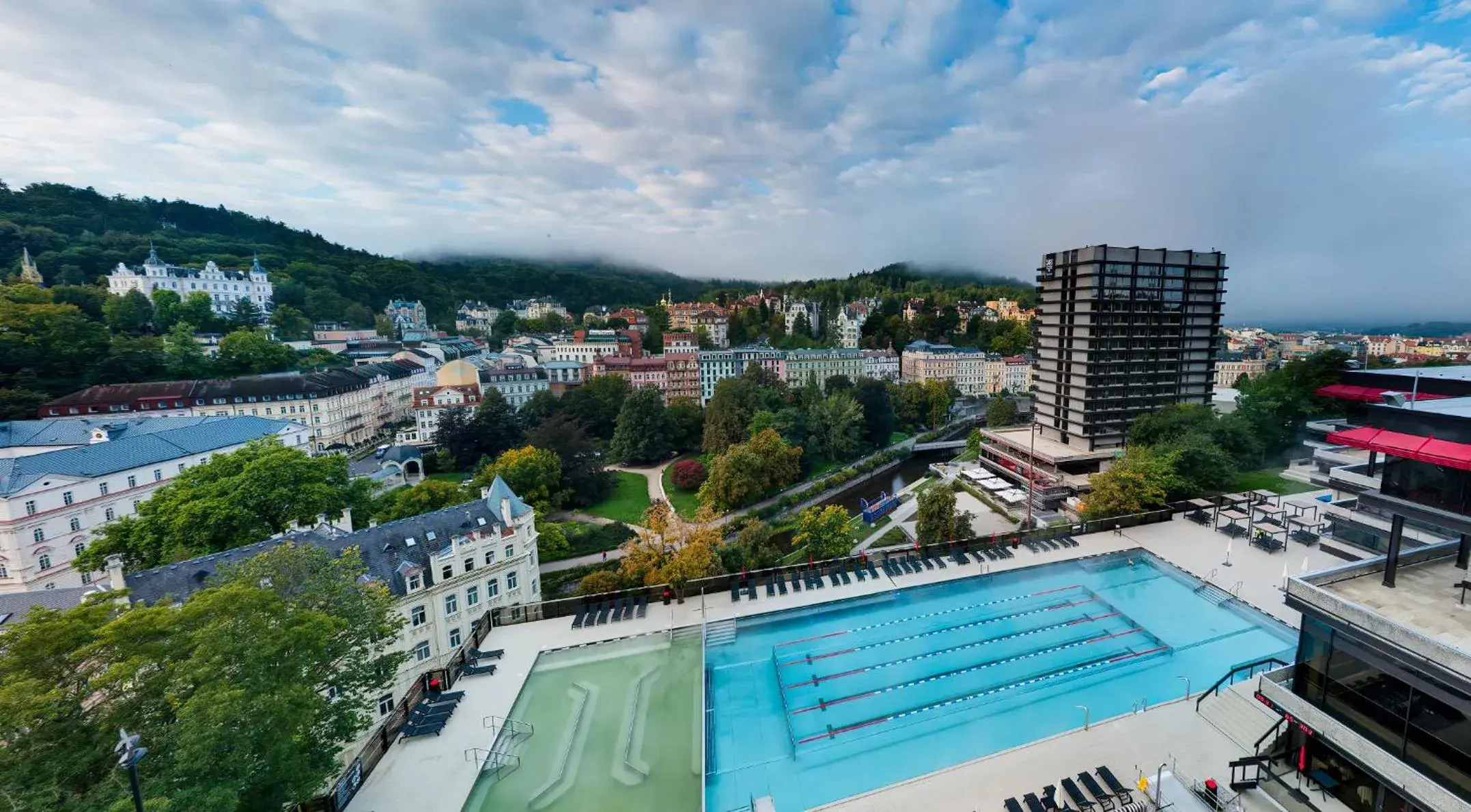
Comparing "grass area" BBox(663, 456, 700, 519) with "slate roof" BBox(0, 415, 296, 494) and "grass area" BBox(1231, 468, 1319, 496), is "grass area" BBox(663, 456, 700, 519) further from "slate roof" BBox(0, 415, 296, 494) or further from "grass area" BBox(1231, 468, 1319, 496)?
"grass area" BBox(1231, 468, 1319, 496)

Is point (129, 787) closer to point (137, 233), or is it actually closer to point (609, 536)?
point (609, 536)

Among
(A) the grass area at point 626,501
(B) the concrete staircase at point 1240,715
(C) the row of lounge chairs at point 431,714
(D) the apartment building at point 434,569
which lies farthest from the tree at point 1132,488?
(C) the row of lounge chairs at point 431,714

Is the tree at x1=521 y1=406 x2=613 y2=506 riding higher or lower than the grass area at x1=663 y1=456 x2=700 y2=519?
higher

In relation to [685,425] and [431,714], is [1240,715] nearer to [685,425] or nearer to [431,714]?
[431,714]

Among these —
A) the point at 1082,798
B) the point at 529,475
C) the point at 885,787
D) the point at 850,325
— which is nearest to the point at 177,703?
the point at 885,787

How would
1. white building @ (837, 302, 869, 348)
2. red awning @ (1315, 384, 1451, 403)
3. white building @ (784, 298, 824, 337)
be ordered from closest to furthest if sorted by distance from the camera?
red awning @ (1315, 384, 1451, 403) → white building @ (837, 302, 869, 348) → white building @ (784, 298, 824, 337)

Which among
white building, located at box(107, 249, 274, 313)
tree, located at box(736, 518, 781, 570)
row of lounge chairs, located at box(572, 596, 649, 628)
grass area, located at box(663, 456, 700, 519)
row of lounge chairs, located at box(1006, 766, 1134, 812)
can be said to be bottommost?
grass area, located at box(663, 456, 700, 519)

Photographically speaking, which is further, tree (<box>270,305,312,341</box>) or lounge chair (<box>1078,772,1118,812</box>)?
tree (<box>270,305,312,341</box>)

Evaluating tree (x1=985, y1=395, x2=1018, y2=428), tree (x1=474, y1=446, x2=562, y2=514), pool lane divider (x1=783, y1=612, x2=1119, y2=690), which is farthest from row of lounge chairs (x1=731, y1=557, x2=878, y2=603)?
tree (x1=985, y1=395, x2=1018, y2=428)
